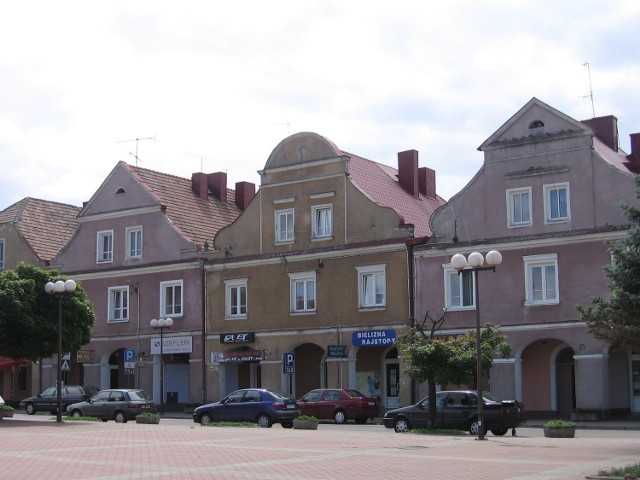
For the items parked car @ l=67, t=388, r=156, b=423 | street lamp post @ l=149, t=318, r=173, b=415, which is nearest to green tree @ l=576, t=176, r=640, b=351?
parked car @ l=67, t=388, r=156, b=423

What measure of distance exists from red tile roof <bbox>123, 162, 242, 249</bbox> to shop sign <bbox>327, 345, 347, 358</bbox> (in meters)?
10.6

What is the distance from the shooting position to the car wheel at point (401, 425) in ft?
102

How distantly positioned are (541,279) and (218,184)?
24637 mm

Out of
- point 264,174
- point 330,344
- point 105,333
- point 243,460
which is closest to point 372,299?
point 330,344

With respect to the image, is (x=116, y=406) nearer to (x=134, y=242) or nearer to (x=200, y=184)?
(x=134, y=242)

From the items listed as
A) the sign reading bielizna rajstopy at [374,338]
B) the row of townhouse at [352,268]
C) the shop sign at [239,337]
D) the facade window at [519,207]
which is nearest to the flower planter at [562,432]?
the row of townhouse at [352,268]

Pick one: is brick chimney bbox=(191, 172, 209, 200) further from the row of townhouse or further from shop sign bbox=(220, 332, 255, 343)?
shop sign bbox=(220, 332, 255, 343)

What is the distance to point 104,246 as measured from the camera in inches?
2078

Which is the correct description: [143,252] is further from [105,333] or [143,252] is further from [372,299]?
[372,299]

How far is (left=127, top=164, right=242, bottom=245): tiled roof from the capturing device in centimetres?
5162

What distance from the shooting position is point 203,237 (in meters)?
52.3

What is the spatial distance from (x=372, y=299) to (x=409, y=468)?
25.0 metres

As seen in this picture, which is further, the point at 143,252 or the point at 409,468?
the point at 143,252

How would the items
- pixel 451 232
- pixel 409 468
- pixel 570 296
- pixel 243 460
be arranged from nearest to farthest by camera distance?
pixel 409 468 → pixel 243 460 → pixel 570 296 → pixel 451 232
